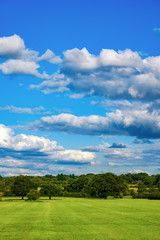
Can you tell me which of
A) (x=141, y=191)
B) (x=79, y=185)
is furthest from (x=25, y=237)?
(x=79, y=185)

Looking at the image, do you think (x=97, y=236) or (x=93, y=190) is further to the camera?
(x=93, y=190)

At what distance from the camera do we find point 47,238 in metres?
28.9

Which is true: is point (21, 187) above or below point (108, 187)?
below

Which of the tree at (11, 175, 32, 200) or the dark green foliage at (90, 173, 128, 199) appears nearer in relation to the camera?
the tree at (11, 175, 32, 200)

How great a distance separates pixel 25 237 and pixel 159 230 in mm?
15925

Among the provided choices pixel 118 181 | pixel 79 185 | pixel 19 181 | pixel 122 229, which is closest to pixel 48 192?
pixel 19 181

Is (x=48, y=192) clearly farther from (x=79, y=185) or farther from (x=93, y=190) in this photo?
(x=79, y=185)

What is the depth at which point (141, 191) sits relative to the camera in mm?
157750

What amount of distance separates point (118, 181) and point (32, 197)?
44571 millimetres

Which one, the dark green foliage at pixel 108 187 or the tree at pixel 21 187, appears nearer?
the tree at pixel 21 187

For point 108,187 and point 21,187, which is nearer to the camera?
point 21,187

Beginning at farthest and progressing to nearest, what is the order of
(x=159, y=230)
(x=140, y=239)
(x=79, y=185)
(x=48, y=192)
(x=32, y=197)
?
(x=79, y=185) → (x=48, y=192) → (x=32, y=197) → (x=159, y=230) → (x=140, y=239)

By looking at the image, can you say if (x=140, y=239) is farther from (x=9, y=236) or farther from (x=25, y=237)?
(x=9, y=236)

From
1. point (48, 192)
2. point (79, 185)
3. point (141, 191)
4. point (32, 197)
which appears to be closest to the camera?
point (32, 197)
